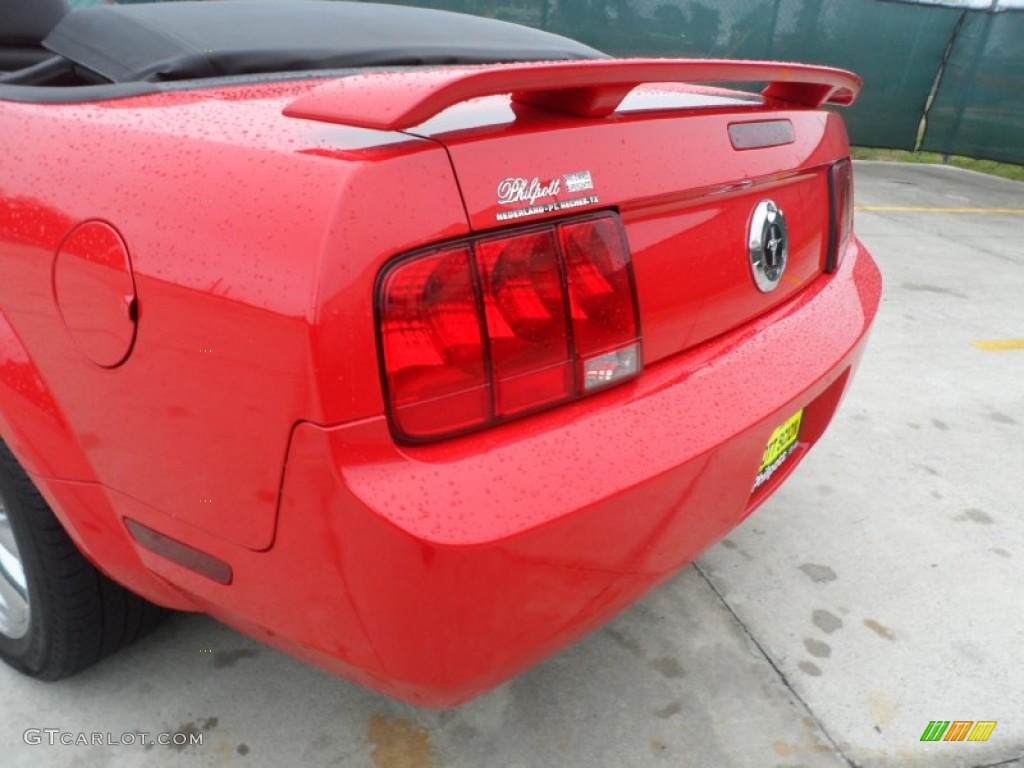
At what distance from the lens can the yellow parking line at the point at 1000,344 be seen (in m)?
4.31

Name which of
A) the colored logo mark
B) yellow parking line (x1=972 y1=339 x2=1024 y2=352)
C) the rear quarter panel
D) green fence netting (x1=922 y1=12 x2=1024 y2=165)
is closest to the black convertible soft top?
the rear quarter panel

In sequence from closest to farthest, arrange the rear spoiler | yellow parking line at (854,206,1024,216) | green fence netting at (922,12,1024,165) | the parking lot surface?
the rear spoiler → the parking lot surface → yellow parking line at (854,206,1024,216) → green fence netting at (922,12,1024,165)

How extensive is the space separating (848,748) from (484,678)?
102cm

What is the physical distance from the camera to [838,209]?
203 cm

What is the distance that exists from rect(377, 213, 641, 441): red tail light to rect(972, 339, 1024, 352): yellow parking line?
370cm

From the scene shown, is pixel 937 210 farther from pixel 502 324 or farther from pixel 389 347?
pixel 389 347

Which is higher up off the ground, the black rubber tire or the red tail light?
the red tail light

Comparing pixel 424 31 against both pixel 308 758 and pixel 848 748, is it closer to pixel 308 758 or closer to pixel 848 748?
pixel 308 758

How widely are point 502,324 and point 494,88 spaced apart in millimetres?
319

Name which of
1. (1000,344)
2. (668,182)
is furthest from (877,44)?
(668,182)

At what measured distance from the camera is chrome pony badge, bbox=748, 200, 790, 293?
164 centimetres

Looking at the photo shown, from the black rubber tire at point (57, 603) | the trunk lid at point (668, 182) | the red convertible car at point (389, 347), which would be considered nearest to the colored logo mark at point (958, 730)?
the red convertible car at point (389, 347)

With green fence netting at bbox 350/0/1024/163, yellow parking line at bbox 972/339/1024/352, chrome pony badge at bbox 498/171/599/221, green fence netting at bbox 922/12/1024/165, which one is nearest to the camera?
chrome pony badge at bbox 498/171/599/221

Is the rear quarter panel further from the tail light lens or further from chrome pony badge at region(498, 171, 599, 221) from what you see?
the tail light lens
